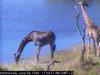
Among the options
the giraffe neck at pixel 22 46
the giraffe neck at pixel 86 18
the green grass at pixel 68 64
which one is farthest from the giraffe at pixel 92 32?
the giraffe neck at pixel 22 46

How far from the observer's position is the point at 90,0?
579 centimetres

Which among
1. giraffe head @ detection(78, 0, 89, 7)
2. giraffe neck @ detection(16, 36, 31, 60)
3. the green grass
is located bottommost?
the green grass

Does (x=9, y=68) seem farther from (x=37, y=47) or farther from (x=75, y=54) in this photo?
(x=75, y=54)

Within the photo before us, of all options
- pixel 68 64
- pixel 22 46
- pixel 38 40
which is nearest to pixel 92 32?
pixel 68 64

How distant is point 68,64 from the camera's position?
5.78 m

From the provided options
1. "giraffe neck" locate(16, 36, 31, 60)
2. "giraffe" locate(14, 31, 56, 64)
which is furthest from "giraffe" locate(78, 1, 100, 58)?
"giraffe neck" locate(16, 36, 31, 60)

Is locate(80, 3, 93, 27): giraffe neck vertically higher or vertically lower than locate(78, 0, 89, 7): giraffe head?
lower

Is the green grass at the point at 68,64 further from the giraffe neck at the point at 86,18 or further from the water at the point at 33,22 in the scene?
the giraffe neck at the point at 86,18

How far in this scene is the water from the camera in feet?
18.8

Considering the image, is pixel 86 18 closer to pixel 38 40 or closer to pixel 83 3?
pixel 83 3

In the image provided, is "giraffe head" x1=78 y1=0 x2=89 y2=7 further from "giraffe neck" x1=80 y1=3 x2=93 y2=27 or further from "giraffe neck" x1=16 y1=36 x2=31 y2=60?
"giraffe neck" x1=16 y1=36 x2=31 y2=60

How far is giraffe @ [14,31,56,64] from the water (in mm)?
49

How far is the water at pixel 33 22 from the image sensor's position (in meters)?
5.72

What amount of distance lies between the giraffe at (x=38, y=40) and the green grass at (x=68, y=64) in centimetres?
9
